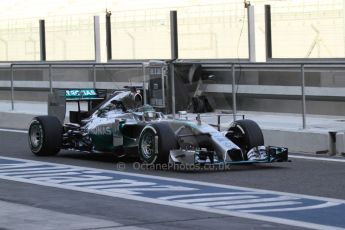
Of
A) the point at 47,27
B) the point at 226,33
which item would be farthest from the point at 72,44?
the point at 226,33

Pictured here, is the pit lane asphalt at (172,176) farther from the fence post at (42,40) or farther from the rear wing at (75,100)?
the fence post at (42,40)


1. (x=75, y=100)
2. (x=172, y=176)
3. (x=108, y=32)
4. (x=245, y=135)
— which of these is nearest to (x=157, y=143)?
(x=172, y=176)

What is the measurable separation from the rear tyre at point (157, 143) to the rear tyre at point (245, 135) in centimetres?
105

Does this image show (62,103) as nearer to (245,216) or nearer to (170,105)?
(170,105)

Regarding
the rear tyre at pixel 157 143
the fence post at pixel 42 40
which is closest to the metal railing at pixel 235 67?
the rear tyre at pixel 157 143

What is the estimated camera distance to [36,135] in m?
14.8

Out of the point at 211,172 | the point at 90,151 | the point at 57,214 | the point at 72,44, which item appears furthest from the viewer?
the point at 72,44

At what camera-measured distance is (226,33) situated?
22344 mm

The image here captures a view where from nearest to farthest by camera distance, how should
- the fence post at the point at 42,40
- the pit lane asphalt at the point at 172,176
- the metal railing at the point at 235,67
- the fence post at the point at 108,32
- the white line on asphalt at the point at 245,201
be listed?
1. the pit lane asphalt at the point at 172,176
2. the white line on asphalt at the point at 245,201
3. the metal railing at the point at 235,67
4. the fence post at the point at 108,32
5. the fence post at the point at 42,40

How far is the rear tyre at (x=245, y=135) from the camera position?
13.1 meters

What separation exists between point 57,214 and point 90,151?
5091 millimetres

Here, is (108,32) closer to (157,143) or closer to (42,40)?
(42,40)

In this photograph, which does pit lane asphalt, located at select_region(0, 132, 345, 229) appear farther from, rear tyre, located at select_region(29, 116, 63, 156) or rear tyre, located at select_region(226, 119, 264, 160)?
rear tyre, located at select_region(226, 119, 264, 160)

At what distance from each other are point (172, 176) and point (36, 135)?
342 cm
